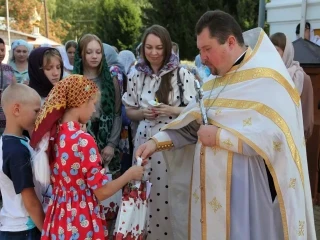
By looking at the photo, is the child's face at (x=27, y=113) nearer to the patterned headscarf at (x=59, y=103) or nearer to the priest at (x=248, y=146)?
the patterned headscarf at (x=59, y=103)

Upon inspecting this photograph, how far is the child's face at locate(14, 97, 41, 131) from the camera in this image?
2281 millimetres

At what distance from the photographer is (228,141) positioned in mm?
2314

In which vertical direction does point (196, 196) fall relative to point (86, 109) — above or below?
below

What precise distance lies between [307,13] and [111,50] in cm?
313

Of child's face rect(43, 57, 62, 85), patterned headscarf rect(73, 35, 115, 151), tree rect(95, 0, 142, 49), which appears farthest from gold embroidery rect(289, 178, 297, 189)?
tree rect(95, 0, 142, 49)

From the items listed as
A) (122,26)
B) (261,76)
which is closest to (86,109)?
(261,76)

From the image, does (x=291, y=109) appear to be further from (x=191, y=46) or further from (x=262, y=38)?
(x=191, y=46)

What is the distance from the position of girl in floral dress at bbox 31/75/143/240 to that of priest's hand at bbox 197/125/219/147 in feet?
1.45

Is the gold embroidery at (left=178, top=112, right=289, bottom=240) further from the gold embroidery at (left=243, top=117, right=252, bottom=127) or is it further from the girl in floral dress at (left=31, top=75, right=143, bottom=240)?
the girl in floral dress at (left=31, top=75, right=143, bottom=240)

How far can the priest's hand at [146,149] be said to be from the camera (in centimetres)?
254

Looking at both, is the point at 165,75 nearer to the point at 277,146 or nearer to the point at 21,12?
the point at 277,146

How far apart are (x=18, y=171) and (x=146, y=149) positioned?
78 centimetres

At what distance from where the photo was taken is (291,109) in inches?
90.6

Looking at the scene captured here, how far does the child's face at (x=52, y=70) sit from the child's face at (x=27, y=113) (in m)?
1.01
